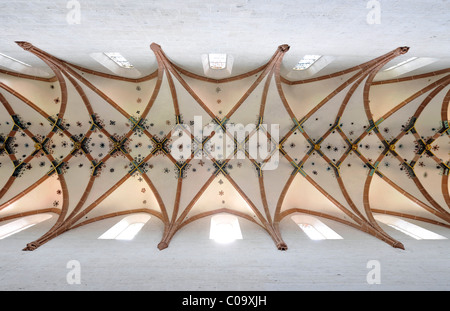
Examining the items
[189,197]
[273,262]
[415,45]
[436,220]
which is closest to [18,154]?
[189,197]

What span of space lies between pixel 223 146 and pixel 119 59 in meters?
6.62

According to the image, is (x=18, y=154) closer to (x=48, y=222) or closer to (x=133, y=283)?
(x=48, y=222)

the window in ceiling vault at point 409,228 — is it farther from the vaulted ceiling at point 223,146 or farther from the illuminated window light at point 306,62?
the illuminated window light at point 306,62

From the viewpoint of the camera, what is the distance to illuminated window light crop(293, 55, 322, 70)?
9.23 metres

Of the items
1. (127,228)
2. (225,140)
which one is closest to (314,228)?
(225,140)

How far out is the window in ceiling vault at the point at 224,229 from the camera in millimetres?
8823

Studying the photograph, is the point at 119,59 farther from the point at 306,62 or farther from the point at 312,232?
the point at 312,232

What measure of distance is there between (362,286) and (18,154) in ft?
53.1

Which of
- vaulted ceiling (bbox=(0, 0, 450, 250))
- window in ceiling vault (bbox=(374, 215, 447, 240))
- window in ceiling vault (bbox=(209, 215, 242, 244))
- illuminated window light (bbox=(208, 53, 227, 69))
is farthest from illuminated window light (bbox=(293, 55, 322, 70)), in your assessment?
window in ceiling vault (bbox=(374, 215, 447, 240))

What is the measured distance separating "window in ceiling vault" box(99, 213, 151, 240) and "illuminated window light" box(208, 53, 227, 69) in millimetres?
8908

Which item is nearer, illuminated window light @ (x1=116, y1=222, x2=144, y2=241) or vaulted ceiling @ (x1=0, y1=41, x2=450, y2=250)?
illuminated window light @ (x1=116, y1=222, x2=144, y2=241)

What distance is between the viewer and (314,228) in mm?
10539

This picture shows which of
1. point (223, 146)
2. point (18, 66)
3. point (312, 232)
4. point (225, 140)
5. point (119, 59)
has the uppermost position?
point (119, 59)

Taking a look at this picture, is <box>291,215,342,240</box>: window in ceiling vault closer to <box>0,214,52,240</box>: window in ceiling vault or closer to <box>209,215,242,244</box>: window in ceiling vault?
<box>209,215,242,244</box>: window in ceiling vault
